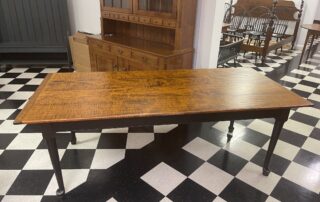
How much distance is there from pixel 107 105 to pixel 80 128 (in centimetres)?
22

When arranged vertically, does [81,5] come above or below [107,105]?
above

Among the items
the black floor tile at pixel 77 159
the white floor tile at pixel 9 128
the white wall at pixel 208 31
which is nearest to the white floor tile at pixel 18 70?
the white floor tile at pixel 9 128

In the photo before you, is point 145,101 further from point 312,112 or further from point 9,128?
point 312,112

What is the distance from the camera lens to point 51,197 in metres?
1.79

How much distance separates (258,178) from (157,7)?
203 cm

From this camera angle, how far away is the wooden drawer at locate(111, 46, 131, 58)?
2.99m

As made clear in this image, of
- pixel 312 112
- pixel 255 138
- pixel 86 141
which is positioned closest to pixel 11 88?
pixel 86 141

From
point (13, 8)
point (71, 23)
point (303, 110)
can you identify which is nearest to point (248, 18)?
point (303, 110)

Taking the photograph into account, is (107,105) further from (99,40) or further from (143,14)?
(99,40)

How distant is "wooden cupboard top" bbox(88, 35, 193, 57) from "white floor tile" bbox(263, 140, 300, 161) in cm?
138

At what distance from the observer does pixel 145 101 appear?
5.42ft

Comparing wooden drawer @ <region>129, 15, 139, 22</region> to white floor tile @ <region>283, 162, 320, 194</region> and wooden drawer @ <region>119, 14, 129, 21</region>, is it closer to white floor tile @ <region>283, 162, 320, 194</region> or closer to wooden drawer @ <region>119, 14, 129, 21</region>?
wooden drawer @ <region>119, 14, 129, 21</region>

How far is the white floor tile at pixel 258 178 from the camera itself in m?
1.93

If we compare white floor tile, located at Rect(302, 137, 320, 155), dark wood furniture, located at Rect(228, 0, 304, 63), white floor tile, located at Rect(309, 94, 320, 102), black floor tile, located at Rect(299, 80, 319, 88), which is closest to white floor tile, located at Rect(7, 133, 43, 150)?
white floor tile, located at Rect(302, 137, 320, 155)
